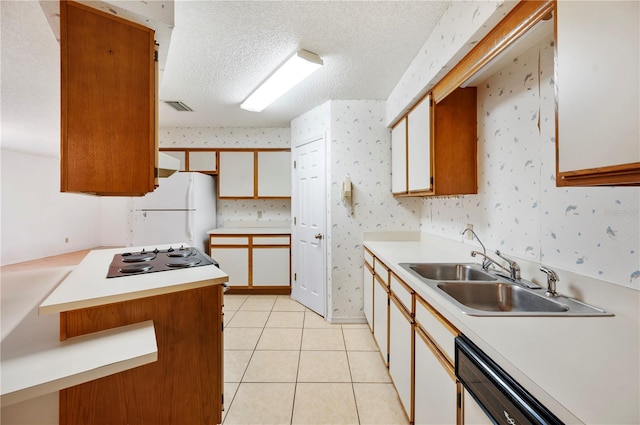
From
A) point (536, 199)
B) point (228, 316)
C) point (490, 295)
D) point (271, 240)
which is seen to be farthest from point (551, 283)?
point (271, 240)

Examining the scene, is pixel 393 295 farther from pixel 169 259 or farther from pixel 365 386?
pixel 169 259

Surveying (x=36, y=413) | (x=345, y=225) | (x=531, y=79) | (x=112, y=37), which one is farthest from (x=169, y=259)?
(x=531, y=79)

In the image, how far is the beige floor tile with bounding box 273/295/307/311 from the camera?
3393 mm

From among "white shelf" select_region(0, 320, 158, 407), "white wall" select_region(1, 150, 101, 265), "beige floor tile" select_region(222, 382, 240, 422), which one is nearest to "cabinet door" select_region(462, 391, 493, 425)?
"white shelf" select_region(0, 320, 158, 407)

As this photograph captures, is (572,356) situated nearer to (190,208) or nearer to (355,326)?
(355,326)

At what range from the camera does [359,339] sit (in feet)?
8.71

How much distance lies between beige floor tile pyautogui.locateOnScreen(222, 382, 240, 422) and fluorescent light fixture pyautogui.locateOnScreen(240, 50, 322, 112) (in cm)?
250

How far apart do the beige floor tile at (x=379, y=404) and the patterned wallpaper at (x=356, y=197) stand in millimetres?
1076

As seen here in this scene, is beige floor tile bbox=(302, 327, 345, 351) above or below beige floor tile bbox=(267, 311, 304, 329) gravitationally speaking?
below

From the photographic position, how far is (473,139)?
1984mm

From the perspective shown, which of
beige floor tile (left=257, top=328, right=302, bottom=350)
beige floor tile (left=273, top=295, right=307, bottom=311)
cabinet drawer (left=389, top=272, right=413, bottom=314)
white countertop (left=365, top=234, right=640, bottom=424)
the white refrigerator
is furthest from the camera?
the white refrigerator

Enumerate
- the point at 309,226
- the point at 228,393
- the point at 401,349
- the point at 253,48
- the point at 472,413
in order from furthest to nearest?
the point at 309,226 < the point at 253,48 < the point at 228,393 < the point at 401,349 < the point at 472,413

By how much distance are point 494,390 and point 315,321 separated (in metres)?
2.45

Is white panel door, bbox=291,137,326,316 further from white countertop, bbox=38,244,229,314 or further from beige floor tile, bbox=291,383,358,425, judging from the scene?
white countertop, bbox=38,244,229,314
